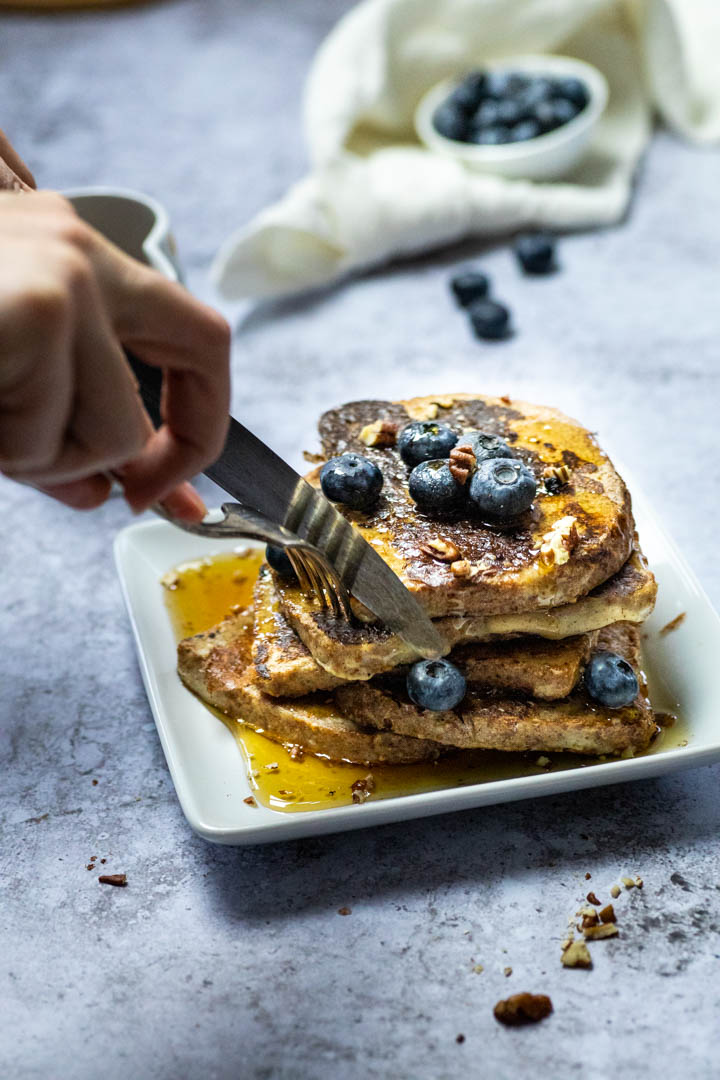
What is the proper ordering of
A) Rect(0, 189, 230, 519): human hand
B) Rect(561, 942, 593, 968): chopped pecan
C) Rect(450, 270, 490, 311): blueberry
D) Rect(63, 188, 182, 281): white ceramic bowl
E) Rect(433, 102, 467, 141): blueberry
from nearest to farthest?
1. Rect(0, 189, 230, 519): human hand
2. Rect(561, 942, 593, 968): chopped pecan
3. Rect(63, 188, 182, 281): white ceramic bowl
4. Rect(450, 270, 490, 311): blueberry
5. Rect(433, 102, 467, 141): blueberry

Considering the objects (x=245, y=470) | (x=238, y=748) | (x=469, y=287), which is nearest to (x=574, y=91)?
(x=469, y=287)

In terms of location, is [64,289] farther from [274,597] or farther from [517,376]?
[517,376]

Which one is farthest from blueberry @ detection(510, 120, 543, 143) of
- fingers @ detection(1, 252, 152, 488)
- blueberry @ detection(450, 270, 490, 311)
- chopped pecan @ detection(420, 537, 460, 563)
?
fingers @ detection(1, 252, 152, 488)

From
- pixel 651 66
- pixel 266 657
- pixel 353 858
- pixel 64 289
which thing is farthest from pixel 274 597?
pixel 651 66

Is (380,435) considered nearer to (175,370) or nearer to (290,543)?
(290,543)

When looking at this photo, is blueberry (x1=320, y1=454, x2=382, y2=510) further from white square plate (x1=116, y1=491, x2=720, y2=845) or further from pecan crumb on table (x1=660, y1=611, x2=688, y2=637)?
pecan crumb on table (x1=660, y1=611, x2=688, y2=637)

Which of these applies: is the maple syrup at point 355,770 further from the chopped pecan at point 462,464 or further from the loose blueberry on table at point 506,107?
the loose blueberry on table at point 506,107
